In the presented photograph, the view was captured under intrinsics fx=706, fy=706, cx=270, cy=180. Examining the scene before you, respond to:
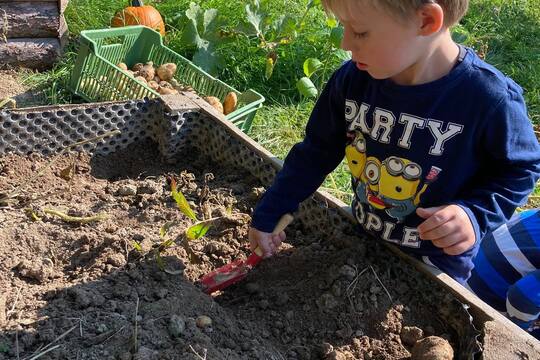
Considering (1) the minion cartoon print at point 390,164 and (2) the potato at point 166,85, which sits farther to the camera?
(2) the potato at point 166,85

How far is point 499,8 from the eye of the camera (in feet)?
16.2

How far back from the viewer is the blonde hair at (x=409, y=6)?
1468mm

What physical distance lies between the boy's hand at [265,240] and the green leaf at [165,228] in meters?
0.25

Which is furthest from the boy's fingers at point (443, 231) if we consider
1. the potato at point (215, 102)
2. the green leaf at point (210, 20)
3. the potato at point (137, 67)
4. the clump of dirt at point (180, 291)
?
the green leaf at point (210, 20)

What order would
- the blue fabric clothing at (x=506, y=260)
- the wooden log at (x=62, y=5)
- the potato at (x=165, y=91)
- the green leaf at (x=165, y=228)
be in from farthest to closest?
the wooden log at (x=62, y=5), the potato at (x=165, y=91), the blue fabric clothing at (x=506, y=260), the green leaf at (x=165, y=228)

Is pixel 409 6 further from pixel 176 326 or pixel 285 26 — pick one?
pixel 285 26

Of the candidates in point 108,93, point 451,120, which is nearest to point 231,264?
point 451,120

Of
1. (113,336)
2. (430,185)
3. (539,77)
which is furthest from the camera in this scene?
(539,77)

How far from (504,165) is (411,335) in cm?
49

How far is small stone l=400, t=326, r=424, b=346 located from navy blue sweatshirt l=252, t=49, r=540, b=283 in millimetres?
209

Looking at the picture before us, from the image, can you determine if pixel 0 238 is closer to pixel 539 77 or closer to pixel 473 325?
pixel 473 325

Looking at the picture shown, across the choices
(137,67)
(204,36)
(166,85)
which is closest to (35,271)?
(166,85)

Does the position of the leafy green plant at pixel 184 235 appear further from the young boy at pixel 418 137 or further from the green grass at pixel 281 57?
the green grass at pixel 281 57

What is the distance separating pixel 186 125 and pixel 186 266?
708 mm
